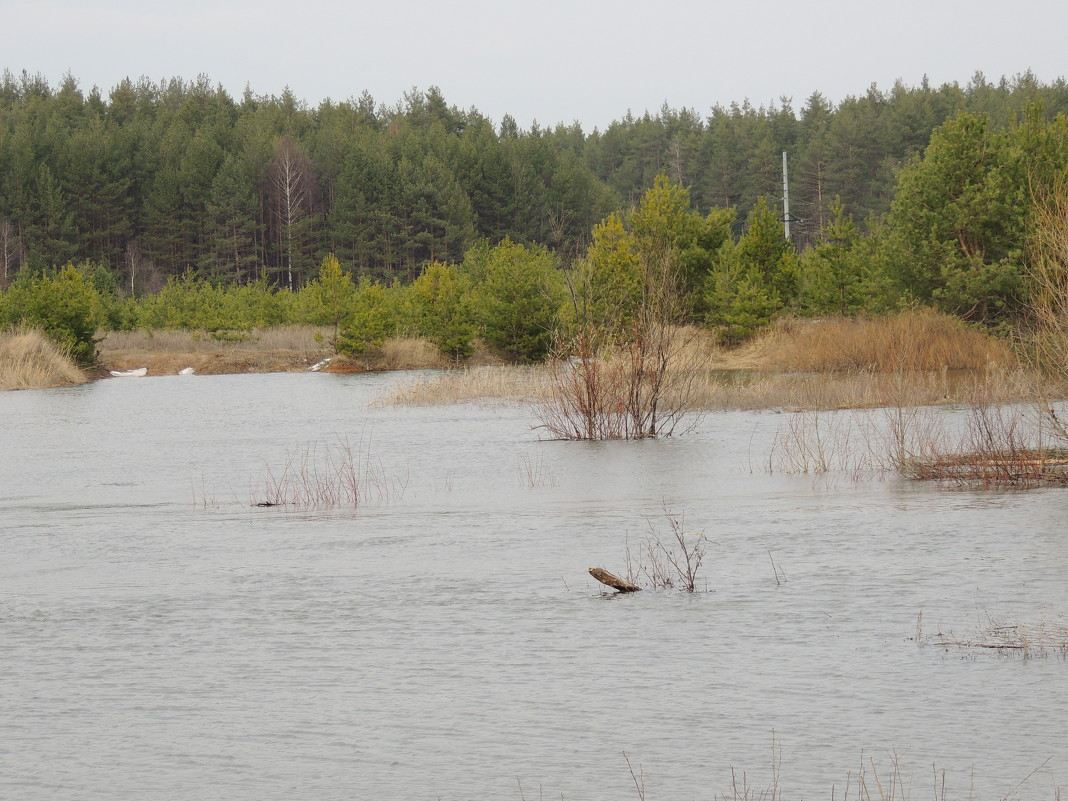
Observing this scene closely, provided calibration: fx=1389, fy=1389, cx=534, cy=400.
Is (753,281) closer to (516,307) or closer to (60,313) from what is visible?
(516,307)

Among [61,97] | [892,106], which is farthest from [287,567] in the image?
[61,97]

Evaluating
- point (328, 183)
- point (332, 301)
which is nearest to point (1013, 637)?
point (332, 301)

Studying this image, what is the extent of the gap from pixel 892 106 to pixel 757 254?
246 feet

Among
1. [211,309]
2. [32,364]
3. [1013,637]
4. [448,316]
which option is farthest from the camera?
[211,309]

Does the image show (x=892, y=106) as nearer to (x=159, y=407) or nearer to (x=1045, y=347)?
(x=159, y=407)

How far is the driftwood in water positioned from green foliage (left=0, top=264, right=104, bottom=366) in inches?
1883

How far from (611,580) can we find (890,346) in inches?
1196

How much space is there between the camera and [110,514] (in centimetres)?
1833

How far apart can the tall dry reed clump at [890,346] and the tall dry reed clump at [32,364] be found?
26.7m

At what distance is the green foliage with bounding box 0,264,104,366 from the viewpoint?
2212 inches

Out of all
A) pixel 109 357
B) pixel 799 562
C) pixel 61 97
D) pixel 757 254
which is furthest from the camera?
pixel 61 97

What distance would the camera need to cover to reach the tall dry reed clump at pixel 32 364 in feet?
167

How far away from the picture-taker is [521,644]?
10.5 m

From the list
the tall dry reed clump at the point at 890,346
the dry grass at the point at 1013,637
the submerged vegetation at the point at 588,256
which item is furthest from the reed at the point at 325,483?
the tall dry reed clump at the point at 890,346
